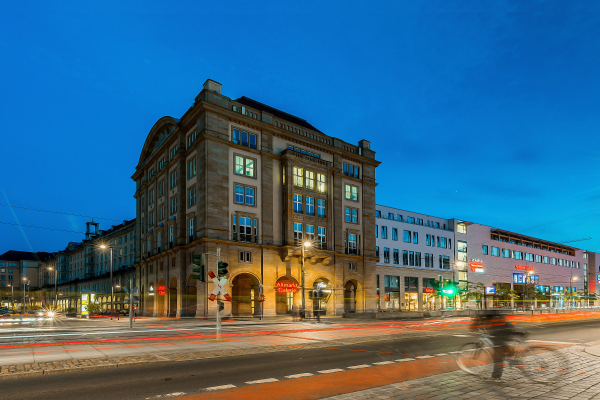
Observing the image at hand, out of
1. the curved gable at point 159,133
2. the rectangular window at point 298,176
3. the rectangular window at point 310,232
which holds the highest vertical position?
the curved gable at point 159,133

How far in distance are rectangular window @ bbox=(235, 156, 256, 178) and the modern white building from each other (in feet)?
85.3

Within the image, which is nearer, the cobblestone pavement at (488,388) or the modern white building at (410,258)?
the cobblestone pavement at (488,388)

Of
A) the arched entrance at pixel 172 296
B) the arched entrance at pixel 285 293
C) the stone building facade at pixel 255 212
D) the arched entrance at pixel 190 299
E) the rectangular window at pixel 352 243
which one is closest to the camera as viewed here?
the stone building facade at pixel 255 212

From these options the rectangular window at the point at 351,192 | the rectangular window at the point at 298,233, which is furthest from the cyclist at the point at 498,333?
the rectangular window at the point at 351,192

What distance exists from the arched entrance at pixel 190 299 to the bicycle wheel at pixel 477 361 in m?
40.2

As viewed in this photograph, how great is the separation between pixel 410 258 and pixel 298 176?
95.9 ft

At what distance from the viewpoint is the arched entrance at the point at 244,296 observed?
167ft

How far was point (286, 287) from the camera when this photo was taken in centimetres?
5075

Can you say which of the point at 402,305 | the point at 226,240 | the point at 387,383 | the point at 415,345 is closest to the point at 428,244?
the point at 402,305

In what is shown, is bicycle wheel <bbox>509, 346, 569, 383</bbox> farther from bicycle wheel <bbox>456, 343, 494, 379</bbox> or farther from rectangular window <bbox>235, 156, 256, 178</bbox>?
rectangular window <bbox>235, 156, 256, 178</bbox>

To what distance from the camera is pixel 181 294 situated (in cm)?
4944

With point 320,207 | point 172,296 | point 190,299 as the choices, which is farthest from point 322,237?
point 172,296

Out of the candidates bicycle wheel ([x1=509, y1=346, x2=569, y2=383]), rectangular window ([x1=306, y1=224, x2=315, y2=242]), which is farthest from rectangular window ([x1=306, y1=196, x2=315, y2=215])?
bicycle wheel ([x1=509, y1=346, x2=569, y2=383])

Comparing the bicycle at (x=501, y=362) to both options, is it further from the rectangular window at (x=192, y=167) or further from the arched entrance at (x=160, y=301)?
the arched entrance at (x=160, y=301)
